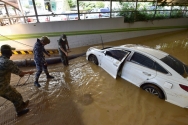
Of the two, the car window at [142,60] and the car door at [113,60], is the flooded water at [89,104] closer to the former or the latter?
the car door at [113,60]

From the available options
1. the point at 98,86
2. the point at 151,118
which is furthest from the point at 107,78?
the point at 151,118

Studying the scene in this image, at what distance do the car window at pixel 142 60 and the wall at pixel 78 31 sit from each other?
4937 mm

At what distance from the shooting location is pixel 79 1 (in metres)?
7.65

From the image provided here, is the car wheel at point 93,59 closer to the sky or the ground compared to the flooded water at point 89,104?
closer to the sky

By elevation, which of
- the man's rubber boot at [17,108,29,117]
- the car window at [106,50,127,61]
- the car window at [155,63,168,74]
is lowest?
the man's rubber boot at [17,108,29,117]

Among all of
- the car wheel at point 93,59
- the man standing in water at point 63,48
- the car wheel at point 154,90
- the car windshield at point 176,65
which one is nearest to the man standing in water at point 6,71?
the man standing in water at point 63,48

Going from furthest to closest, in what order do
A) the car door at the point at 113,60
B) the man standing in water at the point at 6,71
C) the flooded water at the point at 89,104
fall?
the car door at the point at 113,60 < the flooded water at the point at 89,104 < the man standing in water at the point at 6,71

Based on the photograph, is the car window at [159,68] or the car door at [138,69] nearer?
the car window at [159,68]

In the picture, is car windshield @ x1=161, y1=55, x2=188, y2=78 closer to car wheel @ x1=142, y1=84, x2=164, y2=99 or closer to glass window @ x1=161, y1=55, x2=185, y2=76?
glass window @ x1=161, y1=55, x2=185, y2=76

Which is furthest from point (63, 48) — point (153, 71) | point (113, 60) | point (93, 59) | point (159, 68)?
point (159, 68)

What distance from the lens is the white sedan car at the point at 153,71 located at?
121 inches

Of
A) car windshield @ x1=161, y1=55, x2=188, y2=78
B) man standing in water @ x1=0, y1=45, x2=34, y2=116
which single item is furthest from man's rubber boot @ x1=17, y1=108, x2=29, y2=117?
car windshield @ x1=161, y1=55, x2=188, y2=78

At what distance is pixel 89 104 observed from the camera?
11.2ft

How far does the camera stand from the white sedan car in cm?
306
